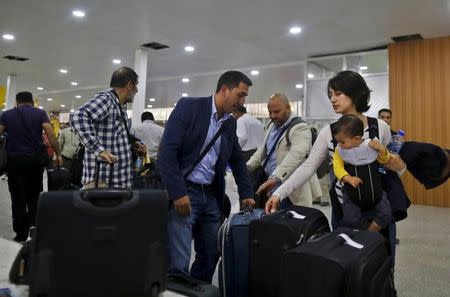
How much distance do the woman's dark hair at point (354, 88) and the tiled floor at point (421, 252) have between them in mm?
1509

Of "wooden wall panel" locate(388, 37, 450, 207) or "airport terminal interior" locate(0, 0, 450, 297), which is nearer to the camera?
"airport terminal interior" locate(0, 0, 450, 297)

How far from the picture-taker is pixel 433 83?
759 centimetres

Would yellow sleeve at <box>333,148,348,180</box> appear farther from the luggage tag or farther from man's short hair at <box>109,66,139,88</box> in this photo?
man's short hair at <box>109,66,139,88</box>

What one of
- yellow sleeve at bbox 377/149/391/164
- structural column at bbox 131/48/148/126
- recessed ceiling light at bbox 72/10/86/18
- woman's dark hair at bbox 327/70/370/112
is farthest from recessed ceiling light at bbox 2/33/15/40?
yellow sleeve at bbox 377/149/391/164

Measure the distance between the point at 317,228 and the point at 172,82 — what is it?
11343 millimetres

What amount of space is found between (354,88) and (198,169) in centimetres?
86

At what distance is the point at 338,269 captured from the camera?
133 centimetres

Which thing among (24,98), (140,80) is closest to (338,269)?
(24,98)

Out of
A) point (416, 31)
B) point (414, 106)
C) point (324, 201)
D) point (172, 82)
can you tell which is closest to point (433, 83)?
point (414, 106)

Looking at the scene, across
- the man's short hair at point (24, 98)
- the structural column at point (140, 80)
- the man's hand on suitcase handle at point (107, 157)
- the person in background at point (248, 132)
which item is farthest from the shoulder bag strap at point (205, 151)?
the structural column at point (140, 80)

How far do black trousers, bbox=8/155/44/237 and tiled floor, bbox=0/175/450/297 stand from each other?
1.08 feet

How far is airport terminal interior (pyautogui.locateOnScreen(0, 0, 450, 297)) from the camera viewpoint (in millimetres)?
5996

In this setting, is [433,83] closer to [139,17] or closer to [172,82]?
[139,17]

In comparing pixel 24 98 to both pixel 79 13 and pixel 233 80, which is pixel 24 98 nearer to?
pixel 233 80
